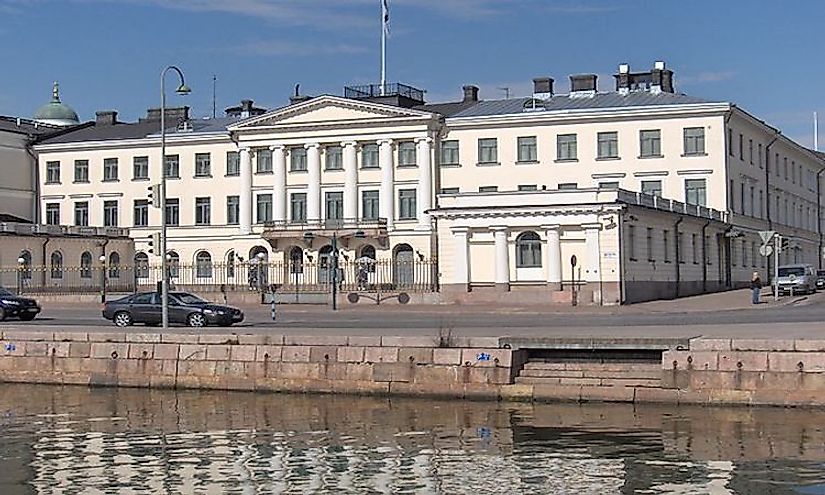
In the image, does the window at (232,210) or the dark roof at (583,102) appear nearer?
the dark roof at (583,102)

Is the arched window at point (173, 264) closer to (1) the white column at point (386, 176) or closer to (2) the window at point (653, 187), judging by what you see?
(1) the white column at point (386, 176)

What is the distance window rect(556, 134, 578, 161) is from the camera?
78625mm

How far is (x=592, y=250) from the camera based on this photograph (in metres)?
60.8

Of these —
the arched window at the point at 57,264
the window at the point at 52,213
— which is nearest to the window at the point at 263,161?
the arched window at the point at 57,264

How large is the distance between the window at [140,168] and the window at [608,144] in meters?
32.6

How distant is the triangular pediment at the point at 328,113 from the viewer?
8138 centimetres

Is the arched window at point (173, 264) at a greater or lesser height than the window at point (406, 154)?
lesser

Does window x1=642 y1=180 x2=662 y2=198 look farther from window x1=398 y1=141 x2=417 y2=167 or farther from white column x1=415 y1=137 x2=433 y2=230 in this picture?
window x1=398 y1=141 x2=417 y2=167

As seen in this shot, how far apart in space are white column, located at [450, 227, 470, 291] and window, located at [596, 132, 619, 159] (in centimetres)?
1777

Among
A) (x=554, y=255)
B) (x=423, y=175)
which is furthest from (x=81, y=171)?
(x=554, y=255)

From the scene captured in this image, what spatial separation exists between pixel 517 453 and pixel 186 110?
258 ft

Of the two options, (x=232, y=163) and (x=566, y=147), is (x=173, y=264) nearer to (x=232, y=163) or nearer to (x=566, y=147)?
(x=232, y=163)

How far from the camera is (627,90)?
8206cm

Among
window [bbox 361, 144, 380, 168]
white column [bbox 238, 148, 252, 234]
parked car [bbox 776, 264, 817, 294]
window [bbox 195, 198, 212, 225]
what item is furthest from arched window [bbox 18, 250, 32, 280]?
parked car [bbox 776, 264, 817, 294]
